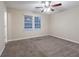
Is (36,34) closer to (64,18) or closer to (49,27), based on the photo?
(49,27)

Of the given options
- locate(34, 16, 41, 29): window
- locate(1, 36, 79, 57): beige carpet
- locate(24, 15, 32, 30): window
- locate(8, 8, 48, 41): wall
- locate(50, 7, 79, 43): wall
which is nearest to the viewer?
locate(1, 36, 79, 57): beige carpet

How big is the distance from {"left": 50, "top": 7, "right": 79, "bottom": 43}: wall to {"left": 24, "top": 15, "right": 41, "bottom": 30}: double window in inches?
54.6

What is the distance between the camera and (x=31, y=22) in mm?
6594

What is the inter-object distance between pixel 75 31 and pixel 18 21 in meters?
3.99

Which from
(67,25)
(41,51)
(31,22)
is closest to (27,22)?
(31,22)

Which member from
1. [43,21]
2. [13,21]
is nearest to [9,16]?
[13,21]

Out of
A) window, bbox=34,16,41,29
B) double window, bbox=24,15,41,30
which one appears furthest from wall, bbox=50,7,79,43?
double window, bbox=24,15,41,30

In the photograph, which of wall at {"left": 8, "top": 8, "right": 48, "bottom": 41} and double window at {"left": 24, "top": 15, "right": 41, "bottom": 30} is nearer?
wall at {"left": 8, "top": 8, "right": 48, "bottom": 41}

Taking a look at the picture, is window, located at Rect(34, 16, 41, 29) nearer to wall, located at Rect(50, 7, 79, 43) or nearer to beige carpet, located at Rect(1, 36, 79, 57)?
wall, located at Rect(50, 7, 79, 43)

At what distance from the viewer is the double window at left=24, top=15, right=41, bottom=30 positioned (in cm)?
634

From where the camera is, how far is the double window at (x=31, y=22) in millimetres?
6344

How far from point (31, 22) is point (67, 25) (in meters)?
2.88

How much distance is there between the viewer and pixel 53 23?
7258mm

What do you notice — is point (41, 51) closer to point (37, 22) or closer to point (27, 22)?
point (27, 22)
